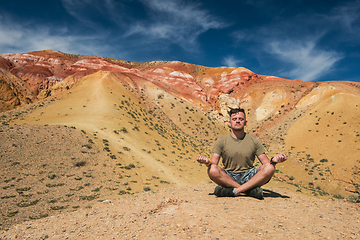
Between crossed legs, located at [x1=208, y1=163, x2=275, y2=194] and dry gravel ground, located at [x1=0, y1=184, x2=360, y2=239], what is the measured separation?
43 centimetres

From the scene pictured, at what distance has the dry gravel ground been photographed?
3.86 meters

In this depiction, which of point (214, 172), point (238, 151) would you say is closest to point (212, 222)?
point (214, 172)

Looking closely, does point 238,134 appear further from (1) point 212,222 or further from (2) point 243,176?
(1) point 212,222

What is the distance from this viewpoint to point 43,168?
12281mm

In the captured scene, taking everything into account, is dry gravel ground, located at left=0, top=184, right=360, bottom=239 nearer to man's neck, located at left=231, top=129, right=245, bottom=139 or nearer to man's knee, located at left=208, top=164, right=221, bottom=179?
man's knee, located at left=208, top=164, right=221, bottom=179

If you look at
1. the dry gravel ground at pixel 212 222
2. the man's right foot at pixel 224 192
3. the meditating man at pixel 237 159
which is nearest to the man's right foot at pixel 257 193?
the meditating man at pixel 237 159

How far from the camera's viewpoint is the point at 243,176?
582 cm

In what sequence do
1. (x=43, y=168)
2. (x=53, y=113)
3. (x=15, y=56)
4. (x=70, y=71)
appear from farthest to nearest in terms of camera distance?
(x=15, y=56) < (x=70, y=71) < (x=53, y=113) < (x=43, y=168)

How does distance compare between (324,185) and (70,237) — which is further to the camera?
(324,185)

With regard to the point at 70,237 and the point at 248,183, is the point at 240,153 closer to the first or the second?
the point at 248,183

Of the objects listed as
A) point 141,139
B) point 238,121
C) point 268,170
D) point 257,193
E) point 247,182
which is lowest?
point 141,139

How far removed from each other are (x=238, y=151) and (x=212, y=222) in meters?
2.34

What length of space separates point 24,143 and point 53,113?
13.0 meters

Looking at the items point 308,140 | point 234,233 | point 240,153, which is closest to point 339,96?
point 308,140
